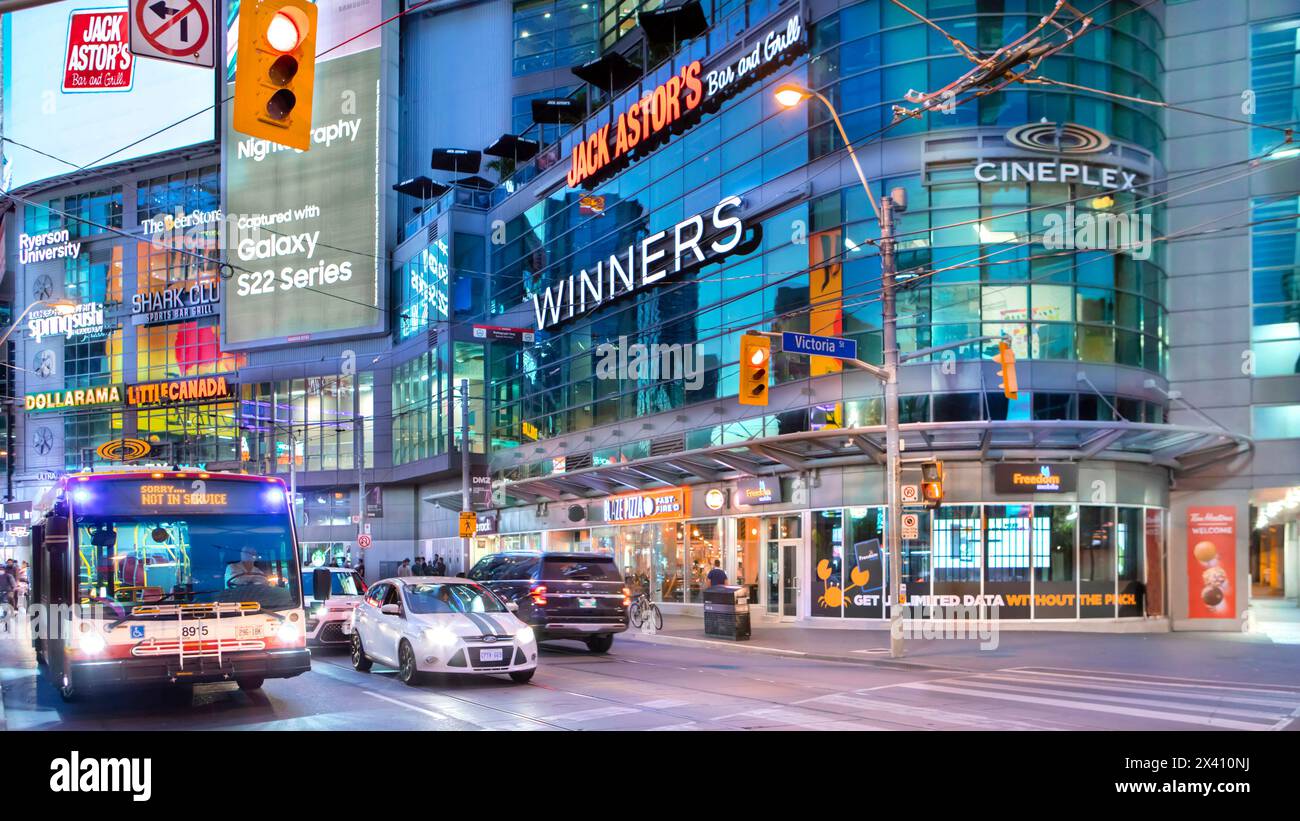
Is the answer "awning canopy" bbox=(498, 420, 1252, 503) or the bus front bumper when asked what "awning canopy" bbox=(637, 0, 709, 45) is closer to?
"awning canopy" bbox=(498, 420, 1252, 503)

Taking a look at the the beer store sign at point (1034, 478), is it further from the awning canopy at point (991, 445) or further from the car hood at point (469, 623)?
the car hood at point (469, 623)

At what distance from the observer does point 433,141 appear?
66.1m

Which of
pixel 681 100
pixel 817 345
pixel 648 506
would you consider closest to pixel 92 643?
pixel 817 345

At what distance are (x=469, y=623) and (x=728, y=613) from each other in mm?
10944

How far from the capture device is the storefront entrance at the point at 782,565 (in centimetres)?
3253

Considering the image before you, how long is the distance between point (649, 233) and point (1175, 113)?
1658cm

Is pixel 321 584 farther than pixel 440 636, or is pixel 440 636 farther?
pixel 440 636

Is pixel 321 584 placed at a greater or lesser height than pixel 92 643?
greater

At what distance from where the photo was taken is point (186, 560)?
538 inches

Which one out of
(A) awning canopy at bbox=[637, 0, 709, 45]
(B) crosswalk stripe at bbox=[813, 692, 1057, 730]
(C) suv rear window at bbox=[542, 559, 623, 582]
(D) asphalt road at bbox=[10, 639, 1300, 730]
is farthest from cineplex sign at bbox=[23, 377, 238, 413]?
(B) crosswalk stripe at bbox=[813, 692, 1057, 730]

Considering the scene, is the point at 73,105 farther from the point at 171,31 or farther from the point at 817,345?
the point at 171,31

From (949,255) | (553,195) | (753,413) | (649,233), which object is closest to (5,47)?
(553,195)

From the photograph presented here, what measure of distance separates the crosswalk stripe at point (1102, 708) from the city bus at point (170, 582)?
8913 millimetres
